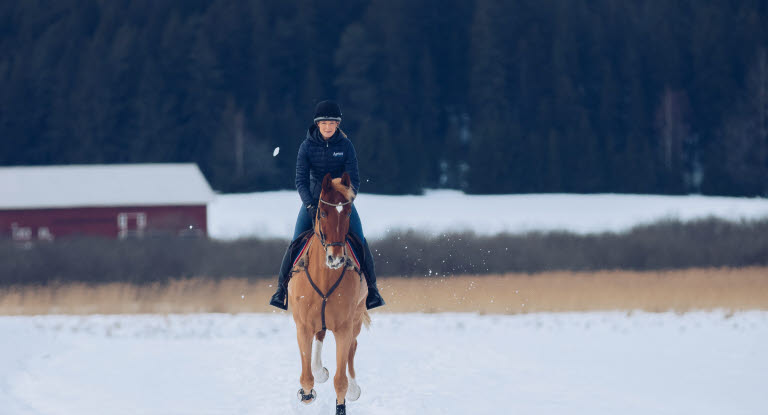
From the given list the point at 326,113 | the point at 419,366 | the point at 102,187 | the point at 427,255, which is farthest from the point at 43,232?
the point at 326,113

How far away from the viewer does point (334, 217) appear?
24.1 ft

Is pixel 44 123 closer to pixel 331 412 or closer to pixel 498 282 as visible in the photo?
pixel 498 282

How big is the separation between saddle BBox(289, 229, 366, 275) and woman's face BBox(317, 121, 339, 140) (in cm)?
100

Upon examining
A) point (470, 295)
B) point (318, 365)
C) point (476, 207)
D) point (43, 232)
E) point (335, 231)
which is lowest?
point (476, 207)

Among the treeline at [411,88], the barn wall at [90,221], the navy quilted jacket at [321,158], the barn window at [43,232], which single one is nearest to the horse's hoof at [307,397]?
the navy quilted jacket at [321,158]

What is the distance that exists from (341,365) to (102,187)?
117 ft

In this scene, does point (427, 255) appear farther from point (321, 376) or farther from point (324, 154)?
point (324, 154)

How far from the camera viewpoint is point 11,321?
632 inches

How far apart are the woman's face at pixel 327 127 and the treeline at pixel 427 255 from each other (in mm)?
15413

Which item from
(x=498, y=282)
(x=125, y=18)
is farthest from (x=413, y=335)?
(x=125, y=18)

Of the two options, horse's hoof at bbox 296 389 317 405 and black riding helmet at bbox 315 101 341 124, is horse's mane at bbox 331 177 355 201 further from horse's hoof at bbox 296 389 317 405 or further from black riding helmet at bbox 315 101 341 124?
horse's hoof at bbox 296 389 317 405

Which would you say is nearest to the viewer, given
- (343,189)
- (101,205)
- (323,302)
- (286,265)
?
(343,189)

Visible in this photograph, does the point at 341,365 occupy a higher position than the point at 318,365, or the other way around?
the point at 341,365

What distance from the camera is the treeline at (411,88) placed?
5559cm
